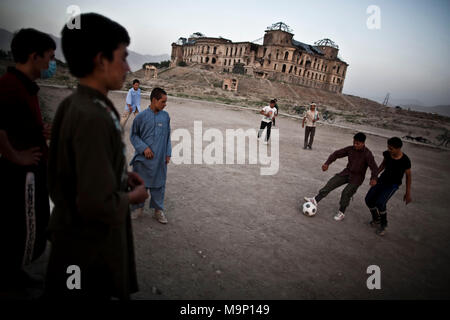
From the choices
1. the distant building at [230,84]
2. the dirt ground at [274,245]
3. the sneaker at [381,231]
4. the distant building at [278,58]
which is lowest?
the dirt ground at [274,245]

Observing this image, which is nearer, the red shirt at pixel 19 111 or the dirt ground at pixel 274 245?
the red shirt at pixel 19 111

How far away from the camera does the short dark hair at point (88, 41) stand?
1235 millimetres

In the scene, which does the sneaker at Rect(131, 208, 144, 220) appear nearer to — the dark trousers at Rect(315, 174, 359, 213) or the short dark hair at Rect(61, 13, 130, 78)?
the short dark hair at Rect(61, 13, 130, 78)

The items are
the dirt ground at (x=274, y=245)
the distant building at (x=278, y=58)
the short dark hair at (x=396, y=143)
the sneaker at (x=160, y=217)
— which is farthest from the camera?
the distant building at (x=278, y=58)

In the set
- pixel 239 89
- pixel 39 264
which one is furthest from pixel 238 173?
pixel 239 89

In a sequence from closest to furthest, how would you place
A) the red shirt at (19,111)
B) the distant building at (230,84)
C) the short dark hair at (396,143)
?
the red shirt at (19,111), the short dark hair at (396,143), the distant building at (230,84)

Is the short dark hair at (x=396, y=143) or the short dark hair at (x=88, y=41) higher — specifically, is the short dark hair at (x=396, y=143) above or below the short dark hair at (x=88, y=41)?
below

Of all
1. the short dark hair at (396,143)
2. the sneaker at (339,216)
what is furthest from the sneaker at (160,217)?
the short dark hair at (396,143)

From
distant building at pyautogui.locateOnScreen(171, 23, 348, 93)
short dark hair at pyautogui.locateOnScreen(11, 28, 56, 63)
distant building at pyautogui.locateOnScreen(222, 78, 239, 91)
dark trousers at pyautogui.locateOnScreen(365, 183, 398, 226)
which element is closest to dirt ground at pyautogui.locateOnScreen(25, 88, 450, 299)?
dark trousers at pyautogui.locateOnScreen(365, 183, 398, 226)

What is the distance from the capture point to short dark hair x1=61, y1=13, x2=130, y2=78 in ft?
4.05

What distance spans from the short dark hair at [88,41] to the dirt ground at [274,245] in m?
2.29

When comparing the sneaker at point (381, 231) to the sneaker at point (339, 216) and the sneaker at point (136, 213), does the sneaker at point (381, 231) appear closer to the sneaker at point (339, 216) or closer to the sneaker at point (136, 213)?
the sneaker at point (339, 216)

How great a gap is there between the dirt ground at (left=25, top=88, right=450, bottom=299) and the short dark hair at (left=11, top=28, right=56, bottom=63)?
2129 mm
